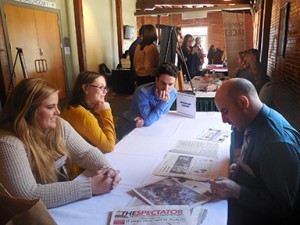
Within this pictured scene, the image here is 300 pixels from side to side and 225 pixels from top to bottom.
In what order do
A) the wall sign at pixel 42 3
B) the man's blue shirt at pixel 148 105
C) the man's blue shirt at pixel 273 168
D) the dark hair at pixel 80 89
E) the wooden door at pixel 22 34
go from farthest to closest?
1. the wall sign at pixel 42 3
2. the wooden door at pixel 22 34
3. the man's blue shirt at pixel 148 105
4. the dark hair at pixel 80 89
5. the man's blue shirt at pixel 273 168

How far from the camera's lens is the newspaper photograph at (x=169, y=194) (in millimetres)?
1008

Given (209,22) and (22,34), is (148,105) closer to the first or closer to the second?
(22,34)

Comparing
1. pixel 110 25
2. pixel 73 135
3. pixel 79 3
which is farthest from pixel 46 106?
pixel 110 25

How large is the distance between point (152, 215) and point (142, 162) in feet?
1.53

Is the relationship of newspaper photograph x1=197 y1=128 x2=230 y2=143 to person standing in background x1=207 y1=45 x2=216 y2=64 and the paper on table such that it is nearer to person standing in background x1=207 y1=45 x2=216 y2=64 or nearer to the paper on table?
the paper on table

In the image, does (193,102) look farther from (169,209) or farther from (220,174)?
(169,209)

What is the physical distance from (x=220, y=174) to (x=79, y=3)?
17.5 feet

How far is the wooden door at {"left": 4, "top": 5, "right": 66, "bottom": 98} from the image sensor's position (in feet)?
13.8

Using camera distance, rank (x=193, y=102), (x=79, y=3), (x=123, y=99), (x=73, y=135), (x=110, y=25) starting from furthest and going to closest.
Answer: (x=110, y=25)
(x=123, y=99)
(x=79, y=3)
(x=193, y=102)
(x=73, y=135)

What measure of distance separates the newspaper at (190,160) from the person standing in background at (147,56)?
2.86 m

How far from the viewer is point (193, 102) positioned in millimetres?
2199

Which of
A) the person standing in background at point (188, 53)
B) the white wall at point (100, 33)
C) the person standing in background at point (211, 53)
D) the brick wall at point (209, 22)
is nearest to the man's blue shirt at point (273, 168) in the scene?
the person standing in background at point (188, 53)

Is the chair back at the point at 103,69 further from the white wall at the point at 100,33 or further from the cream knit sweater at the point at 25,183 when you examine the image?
the cream knit sweater at the point at 25,183

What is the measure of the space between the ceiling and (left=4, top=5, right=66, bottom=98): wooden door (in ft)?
16.9
